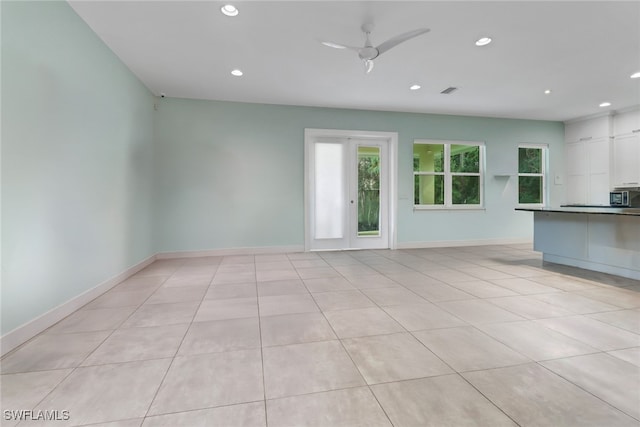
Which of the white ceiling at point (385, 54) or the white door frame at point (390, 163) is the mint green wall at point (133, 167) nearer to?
the white door frame at point (390, 163)

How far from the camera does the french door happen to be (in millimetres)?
5773

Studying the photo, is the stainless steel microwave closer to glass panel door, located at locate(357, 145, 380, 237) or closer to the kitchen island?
the kitchen island

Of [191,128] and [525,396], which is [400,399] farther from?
[191,128]

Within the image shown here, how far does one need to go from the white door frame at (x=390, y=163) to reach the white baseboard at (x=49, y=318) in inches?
126

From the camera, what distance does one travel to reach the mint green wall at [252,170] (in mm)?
5102

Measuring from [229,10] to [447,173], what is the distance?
5.33 metres

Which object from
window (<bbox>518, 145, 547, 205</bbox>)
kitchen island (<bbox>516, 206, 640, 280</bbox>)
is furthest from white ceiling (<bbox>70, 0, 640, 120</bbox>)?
kitchen island (<bbox>516, 206, 640, 280</bbox>)

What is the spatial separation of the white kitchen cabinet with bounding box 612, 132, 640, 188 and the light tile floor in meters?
3.91

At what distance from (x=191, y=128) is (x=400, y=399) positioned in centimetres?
527

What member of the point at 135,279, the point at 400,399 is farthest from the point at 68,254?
the point at 400,399

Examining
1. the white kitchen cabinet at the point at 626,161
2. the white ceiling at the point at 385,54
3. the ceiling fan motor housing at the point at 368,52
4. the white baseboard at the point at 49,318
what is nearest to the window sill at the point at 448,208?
the white ceiling at the point at 385,54

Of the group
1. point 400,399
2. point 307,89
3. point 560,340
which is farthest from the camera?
point 307,89

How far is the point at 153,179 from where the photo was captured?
16.2 feet

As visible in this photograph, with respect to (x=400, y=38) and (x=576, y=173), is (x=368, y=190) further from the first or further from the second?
(x=576, y=173)
